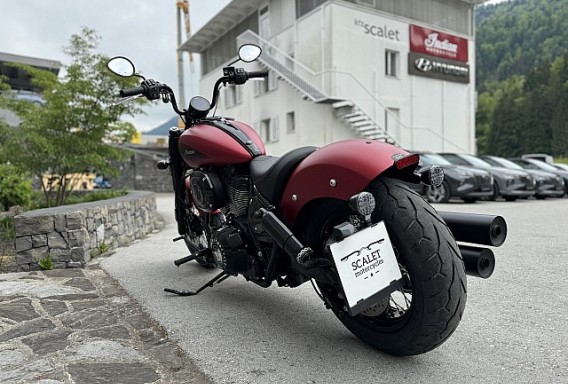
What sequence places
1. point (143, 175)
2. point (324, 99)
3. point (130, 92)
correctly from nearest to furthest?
point (130, 92), point (324, 99), point (143, 175)

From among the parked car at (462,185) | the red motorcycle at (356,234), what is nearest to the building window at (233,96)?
the parked car at (462,185)

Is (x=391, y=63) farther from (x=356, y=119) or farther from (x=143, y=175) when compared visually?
(x=143, y=175)

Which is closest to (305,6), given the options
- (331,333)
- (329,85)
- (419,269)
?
(329,85)

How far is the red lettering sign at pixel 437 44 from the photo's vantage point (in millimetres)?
22359

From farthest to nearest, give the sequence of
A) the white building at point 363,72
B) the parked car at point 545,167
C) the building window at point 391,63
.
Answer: the building window at point 391,63, the white building at point 363,72, the parked car at point 545,167

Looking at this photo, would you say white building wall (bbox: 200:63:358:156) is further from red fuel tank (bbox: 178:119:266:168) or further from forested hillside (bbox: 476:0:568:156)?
forested hillside (bbox: 476:0:568:156)

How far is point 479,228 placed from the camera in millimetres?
2385

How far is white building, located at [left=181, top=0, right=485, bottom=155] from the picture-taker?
20.2 meters

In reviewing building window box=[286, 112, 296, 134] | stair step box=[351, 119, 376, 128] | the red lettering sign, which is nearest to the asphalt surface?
stair step box=[351, 119, 376, 128]

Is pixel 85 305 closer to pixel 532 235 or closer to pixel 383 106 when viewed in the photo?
pixel 532 235

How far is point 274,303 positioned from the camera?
134 inches

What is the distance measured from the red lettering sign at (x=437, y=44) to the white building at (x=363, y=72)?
0.05 m

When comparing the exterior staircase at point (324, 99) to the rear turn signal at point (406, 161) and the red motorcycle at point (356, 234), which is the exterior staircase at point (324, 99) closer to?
the red motorcycle at point (356, 234)

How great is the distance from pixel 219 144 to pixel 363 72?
18.9 meters
